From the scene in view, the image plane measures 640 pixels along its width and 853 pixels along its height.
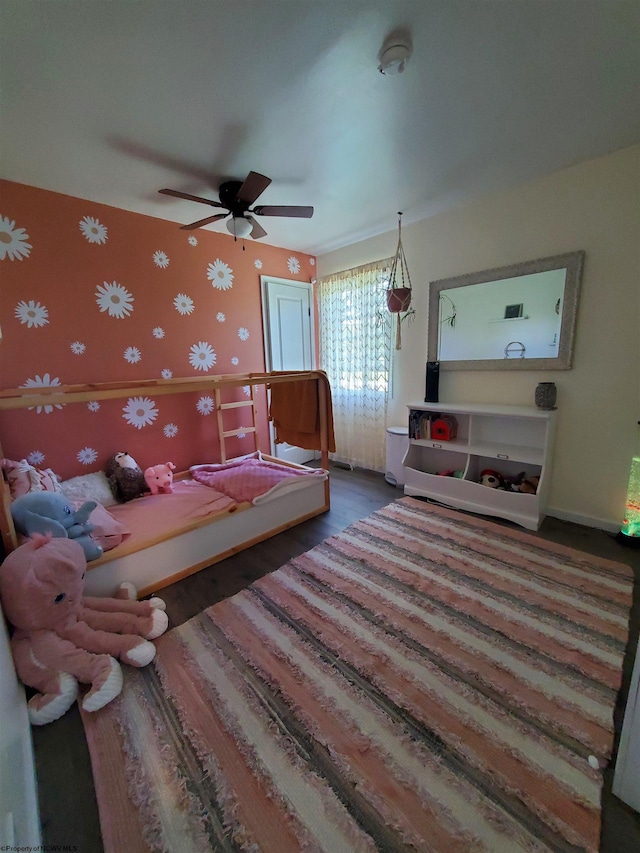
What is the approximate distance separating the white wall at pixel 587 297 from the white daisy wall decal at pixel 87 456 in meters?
3.15

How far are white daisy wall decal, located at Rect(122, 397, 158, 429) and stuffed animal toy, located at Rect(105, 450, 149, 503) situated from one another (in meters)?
0.30

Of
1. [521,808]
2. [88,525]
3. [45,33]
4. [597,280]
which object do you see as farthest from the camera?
[597,280]

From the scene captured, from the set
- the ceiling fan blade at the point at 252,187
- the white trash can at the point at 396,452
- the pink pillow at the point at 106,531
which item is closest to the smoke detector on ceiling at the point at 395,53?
the ceiling fan blade at the point at 252,187

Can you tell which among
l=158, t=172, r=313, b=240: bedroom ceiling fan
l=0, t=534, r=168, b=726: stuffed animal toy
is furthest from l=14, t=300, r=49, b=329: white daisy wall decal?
l=0, t=534, r=168, b=726: stuffed animal toy

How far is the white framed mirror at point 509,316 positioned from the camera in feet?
7.50

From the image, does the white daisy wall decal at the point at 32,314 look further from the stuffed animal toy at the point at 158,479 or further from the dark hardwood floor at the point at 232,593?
the dark hardwood floor at the point at 232,593

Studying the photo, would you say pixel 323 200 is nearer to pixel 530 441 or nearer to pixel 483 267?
pixel 483 267

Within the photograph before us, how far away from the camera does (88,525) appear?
5.51ft

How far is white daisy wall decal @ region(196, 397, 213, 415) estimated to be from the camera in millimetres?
3043

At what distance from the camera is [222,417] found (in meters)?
3.22

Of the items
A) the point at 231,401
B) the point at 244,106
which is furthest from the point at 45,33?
the point at 231,401

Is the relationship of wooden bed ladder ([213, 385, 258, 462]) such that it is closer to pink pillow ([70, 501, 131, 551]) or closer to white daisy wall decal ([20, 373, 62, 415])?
white daisy wall decal ([20, 373, 62, 415])

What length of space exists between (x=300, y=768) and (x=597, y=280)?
3.05 meters

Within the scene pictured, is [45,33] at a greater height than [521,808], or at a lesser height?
greater
